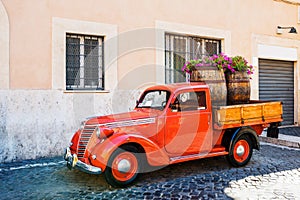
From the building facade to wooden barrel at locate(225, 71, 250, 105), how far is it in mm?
2531

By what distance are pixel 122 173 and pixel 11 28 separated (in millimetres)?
4031

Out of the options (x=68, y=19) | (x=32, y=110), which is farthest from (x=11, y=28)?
(x=32, y=110)

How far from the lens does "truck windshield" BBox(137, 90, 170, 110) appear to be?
210 inches

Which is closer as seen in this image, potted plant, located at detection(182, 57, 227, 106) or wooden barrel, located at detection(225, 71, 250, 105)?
potted plant, located at detection(182, 57, 227, 106)

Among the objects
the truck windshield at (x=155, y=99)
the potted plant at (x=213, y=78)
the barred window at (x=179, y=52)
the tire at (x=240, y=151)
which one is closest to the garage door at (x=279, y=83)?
the barred window at (x=179, y=52)

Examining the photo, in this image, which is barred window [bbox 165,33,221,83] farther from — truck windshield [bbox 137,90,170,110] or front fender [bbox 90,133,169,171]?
front fender [bbox 90,133,169,171]

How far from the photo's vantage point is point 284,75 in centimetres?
1108

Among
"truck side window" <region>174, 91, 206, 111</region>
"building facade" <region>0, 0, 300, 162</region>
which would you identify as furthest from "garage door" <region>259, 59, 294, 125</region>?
"truck side window" <region>174, 91, 206, 111</region>

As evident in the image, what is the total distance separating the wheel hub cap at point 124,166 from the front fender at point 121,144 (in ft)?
0.86

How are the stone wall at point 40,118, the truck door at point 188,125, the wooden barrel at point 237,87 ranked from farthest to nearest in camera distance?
the stone wall at point 40,118, the wooden barrel at point 237,87, the truck door at point 188,125

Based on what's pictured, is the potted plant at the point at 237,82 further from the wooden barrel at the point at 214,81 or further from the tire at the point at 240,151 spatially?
the tire at the point at 240,151

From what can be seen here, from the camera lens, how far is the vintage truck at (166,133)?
455 centimetres

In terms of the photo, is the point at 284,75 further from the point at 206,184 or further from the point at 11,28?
the point at 11,28

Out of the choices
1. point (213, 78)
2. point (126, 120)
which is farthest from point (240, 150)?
point (126, 120)
